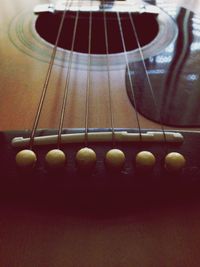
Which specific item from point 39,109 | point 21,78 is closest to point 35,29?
point 21,78

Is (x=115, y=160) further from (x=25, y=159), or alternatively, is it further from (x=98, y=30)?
(x=98, y=30)

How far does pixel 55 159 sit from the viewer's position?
1.45 feet

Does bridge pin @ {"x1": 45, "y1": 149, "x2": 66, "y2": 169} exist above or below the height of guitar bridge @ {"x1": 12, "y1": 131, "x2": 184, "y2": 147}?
below

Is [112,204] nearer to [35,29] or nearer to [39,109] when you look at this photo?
[39,109]

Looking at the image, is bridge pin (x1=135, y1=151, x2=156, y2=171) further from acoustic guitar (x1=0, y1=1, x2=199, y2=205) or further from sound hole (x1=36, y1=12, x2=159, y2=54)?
sound hole (x1=36, y1=12, x2=159, y2=54)

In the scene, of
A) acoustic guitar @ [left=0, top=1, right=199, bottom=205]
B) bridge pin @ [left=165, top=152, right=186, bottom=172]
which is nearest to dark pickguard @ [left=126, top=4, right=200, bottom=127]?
acoustic guitar @ [left=0, top=1, right=199, bottom=205]

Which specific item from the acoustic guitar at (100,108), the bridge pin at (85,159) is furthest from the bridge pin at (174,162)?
the bridge pin at (85,159)

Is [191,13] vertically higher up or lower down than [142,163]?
higher up

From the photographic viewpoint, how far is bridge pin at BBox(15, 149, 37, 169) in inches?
17.3

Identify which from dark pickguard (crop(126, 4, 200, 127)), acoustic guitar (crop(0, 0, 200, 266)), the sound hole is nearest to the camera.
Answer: acoustic guitar (crop(0, 0, 200, 266))

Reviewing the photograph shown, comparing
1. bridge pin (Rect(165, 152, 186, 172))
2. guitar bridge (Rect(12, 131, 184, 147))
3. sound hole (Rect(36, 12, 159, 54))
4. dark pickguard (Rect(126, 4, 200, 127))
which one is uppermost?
sound hole (Rect(36, 12, 159, 54))

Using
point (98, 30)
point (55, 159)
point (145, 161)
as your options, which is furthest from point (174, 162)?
point (98, 30)

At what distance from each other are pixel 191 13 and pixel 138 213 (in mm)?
794

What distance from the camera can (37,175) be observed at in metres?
0.45
